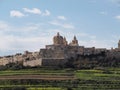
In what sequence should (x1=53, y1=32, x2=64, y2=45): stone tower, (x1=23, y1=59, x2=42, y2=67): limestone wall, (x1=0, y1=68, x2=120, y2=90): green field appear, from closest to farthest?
(x1=0, y1=68, x2=120, y2=90): green field < (x1=23, y1=59, x2=42, y2=67): limestone wall < (x1=53, y1=32, x2=64, y2=45): stone tower

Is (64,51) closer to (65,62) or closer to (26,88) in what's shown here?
(65,62)

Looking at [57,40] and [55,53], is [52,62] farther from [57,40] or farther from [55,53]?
[57,40]

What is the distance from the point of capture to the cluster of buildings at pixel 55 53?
3359 inches

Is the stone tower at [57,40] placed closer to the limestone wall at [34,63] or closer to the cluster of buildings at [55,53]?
the cluster of buildings at [55,53]

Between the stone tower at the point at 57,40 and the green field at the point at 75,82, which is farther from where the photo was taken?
the stone tower at the point at 57,40

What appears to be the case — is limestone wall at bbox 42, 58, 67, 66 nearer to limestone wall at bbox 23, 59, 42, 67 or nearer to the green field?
limestone wall at bbox 23, 59, 42, 67

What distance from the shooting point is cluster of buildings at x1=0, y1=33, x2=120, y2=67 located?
85.3 metres

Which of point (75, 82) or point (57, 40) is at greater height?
point (57, 40)

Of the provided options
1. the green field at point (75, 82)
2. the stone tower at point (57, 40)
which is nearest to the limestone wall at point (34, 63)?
the green field at point (75, 82)

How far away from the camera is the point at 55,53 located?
9619 cm

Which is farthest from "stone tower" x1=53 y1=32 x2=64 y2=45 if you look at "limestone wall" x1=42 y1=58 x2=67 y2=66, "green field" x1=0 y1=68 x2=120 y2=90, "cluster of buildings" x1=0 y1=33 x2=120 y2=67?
"green field" x1=0 y1=68 x2=120 y2=90

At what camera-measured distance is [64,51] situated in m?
95.6

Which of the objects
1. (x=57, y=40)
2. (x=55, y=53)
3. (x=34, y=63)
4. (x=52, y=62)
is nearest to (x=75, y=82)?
(x=52, y=62)

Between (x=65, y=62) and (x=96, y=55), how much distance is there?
367 inches
